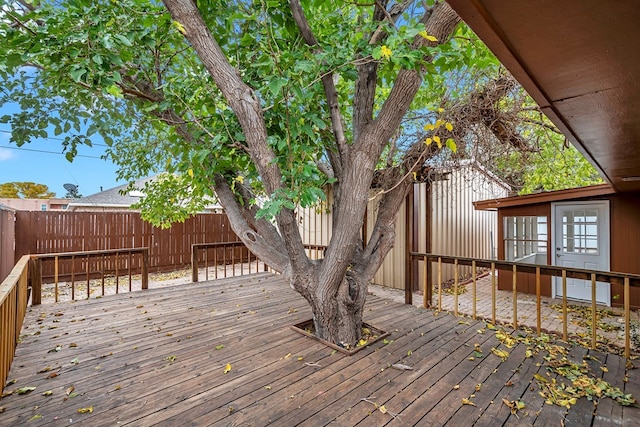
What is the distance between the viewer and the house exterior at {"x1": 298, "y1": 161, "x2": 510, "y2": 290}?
6242 mm

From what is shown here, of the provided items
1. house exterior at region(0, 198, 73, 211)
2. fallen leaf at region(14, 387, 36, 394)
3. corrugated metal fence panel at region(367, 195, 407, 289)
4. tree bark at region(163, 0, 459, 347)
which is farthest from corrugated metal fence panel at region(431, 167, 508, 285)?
house exterior at region(0, 198, 73, 211)

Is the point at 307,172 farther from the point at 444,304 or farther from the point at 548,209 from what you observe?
the point at 548,209

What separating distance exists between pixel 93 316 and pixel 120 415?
2.59 m

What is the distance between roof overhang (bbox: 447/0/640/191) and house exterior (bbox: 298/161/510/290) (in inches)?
148

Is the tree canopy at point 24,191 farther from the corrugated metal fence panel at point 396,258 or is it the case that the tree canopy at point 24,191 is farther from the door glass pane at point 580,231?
the door glass pane at point 580,231

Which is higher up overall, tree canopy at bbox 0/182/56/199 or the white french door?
tree canopy at bbox 0/182/56/199

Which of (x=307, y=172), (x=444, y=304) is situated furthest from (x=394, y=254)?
(x=307, y=172)

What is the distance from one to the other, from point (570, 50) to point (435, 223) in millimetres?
6315

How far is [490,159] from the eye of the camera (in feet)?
16.7

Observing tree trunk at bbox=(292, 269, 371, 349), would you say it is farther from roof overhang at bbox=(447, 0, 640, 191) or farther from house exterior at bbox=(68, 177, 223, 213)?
house exterior at bbox=(68, 177, 223, 213)

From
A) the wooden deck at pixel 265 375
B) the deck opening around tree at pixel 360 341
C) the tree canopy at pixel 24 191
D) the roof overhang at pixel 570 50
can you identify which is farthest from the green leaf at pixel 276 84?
the tree canopy at pixel 24 191

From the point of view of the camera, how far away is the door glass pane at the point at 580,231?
5.75 metres


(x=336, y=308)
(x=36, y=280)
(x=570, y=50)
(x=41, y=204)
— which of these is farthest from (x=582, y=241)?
(x=41, y=204)

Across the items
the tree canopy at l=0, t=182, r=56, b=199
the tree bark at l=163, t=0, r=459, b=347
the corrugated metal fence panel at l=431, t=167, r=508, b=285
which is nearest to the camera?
the tree bark at l=163, t=0, r=459, b=347
